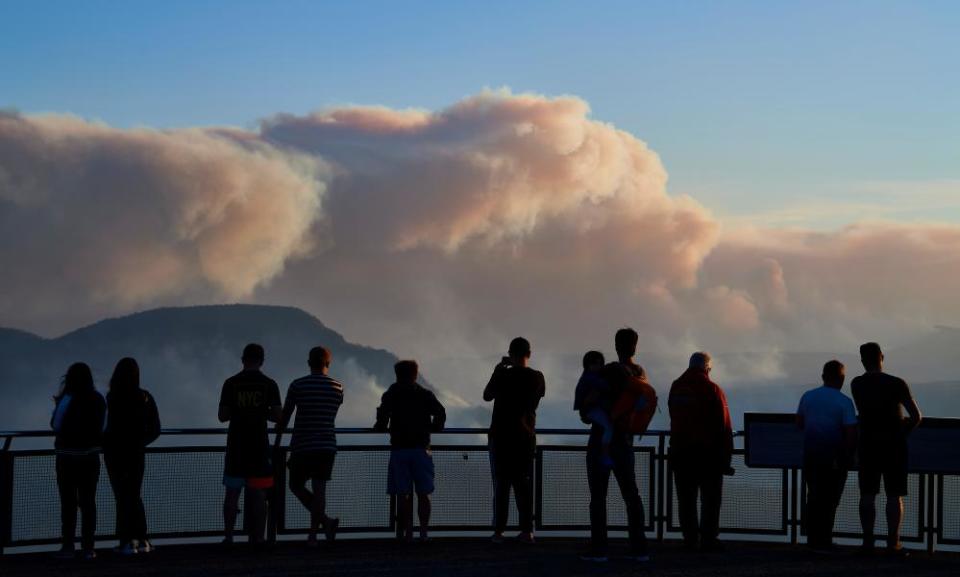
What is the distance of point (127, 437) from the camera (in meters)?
12.2

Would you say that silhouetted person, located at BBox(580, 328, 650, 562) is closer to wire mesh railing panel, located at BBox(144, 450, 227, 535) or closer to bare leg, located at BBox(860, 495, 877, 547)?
bare leg, located at BBox(860, 495, 877, 547)

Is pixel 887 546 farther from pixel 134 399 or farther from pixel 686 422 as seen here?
pixel 134 399

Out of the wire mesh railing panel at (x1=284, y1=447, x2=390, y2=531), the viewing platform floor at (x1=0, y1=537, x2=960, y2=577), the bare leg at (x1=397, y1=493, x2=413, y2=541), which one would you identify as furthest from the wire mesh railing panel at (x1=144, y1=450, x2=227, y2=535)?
the bare leg at (x1=397, y1=493, x2=413, y2=541)

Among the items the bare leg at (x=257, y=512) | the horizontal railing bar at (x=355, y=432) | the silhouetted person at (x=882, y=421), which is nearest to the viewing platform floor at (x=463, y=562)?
the bare leg at (x=257, y=512)

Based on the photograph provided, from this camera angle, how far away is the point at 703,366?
12.4 metres

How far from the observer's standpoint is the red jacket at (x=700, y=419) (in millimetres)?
12375

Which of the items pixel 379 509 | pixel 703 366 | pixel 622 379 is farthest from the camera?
pixel 379 509

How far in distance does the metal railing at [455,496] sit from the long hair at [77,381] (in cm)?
106

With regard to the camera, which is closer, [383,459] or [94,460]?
[94,460]

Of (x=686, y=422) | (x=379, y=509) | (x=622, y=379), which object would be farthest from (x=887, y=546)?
(x=379, y=509)

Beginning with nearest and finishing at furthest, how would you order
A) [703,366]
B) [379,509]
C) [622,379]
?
1. [622,379]
2. [703,366]
3. [379,509]

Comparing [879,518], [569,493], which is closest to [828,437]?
[879,518]

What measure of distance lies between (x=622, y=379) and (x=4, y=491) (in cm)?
586

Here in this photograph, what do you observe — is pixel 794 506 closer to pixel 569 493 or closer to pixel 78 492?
pixel 569 493
